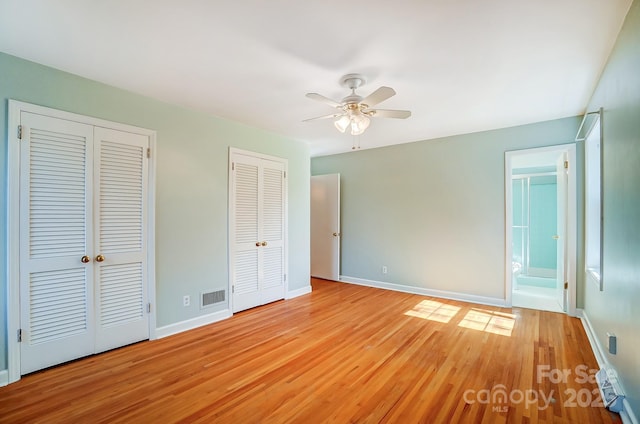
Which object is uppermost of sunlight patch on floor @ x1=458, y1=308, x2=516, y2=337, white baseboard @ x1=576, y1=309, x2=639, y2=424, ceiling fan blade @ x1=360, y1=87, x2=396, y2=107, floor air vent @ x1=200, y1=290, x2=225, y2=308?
ceiling fan blade @ x1=360, y1=87, x2=396, y2=107

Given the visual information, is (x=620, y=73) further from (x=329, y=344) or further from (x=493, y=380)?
(x=329, y=344)

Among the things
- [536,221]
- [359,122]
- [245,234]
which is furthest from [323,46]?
[536,221]

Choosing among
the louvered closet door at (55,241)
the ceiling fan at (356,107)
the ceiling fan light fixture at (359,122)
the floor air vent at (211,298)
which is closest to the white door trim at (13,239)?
the louvered closet door at (55,241)

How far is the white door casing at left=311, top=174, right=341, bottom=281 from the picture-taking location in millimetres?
5715

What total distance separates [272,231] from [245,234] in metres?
0.48

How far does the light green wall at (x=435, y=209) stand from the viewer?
4.13 m

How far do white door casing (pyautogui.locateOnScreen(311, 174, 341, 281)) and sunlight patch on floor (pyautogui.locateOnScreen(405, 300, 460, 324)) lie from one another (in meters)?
1.93

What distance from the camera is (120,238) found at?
282 centimetres

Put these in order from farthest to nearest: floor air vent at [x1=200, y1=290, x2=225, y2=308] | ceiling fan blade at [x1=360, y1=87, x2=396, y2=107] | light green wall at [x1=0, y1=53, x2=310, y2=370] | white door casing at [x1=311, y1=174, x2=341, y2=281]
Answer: white door casing at [x1=311, y1=174, x2=341, y2=281] → floor air vent at [x1=200, y1=290, x2=225, y2=308] → light green wall at [x1=0, y1=53, x2=310, y2=370] → ceiling fan blade at [x1=360, y1=87, x2=396, y2=107]

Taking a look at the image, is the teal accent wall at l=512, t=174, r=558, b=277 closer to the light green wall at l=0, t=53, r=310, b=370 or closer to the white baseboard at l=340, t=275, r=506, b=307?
the white baseboard at l=340, t=275, r=506, b=307

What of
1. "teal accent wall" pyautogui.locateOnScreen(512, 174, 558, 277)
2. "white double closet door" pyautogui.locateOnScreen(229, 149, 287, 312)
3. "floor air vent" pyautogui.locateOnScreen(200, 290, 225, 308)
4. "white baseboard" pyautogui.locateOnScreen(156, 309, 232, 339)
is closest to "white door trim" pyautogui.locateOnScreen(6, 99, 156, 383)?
"white baseboard" pyautogui.locateOnScreen(156, 309, 232, 339)

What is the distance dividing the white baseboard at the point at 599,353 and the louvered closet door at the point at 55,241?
3.92 metres

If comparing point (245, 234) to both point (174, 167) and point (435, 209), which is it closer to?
point (174, 167)

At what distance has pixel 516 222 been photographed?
20.8 feet
